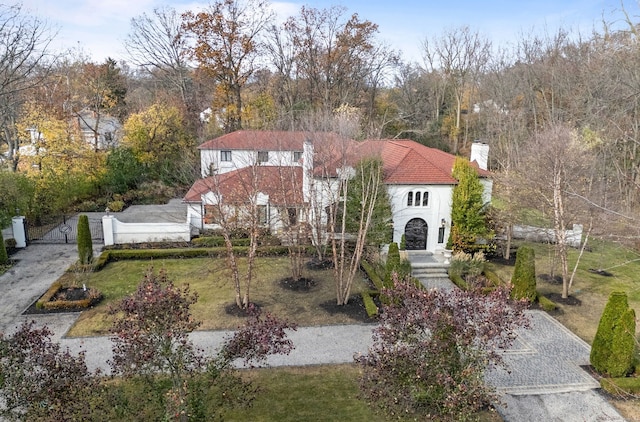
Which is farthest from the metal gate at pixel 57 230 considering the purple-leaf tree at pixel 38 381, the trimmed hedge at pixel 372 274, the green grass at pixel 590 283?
the green grass at pixel 590 283

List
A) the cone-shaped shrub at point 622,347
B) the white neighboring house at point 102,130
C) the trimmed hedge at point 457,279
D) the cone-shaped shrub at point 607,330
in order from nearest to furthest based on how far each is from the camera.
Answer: the cone-shaped shrub at point 622,347 < the cone-shaped shrub at point 607,330 < the trimmed hedge at point 457,279 < the white neighboring house at point 102,130

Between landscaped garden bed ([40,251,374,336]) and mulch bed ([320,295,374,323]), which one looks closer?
landscaped garden bed ([40,251,374,336])

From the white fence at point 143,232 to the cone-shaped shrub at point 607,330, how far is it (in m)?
18.8

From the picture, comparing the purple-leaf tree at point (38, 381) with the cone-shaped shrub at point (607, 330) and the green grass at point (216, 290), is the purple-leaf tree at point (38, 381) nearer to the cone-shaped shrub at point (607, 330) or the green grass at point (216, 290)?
the green grass at point (216, 290)

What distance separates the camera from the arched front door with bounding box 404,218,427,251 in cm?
2245

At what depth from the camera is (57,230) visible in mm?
25562

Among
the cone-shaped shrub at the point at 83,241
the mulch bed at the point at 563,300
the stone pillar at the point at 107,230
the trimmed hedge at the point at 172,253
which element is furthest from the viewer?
the stone pillar at the point at 107,230

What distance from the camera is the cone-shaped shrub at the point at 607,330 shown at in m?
12.0

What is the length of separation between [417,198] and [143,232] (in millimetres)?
14313

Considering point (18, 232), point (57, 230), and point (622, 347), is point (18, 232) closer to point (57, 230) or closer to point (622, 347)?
point (57, 230)

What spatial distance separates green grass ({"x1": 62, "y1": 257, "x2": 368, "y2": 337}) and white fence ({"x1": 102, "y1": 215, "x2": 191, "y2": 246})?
2.39 meters

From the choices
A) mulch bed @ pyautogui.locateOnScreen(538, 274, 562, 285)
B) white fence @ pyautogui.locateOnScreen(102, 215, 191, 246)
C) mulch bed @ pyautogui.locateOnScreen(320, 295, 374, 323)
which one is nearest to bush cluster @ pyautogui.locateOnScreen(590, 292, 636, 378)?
mulch bed @ pyautogui.locateOnScreen(320, 295, 374, 323)

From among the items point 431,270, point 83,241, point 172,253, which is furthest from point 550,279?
point 83,241

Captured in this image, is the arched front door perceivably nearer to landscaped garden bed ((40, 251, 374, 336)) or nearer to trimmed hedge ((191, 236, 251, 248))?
landscaped garden bed ((40, 251, 374, 336))
